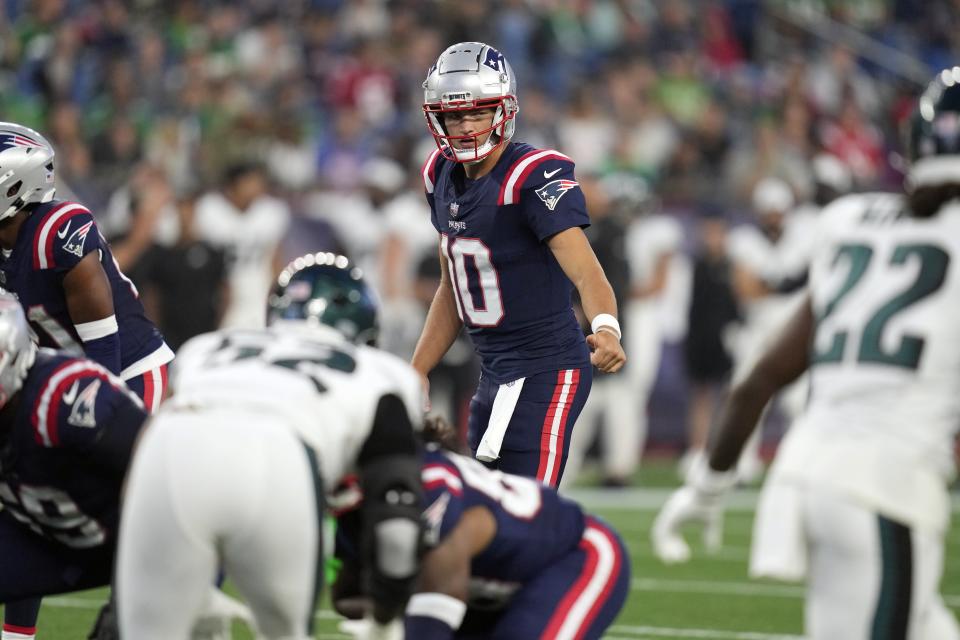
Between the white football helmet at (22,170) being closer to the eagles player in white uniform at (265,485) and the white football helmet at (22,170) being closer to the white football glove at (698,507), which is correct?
the eagles player in white uniform at (265,485)

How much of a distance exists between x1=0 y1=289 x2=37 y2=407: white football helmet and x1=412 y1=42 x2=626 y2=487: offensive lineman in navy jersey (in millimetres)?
1540

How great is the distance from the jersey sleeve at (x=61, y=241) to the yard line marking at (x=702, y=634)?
2.51 metres

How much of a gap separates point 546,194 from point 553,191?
0.08 feet

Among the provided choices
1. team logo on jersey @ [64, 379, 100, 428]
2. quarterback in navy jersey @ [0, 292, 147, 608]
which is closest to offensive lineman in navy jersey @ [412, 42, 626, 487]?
quarterback in navy jersey @ [0, 292, 147, 608]

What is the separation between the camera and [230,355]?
3174mm

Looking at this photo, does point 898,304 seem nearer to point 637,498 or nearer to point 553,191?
point 553,191

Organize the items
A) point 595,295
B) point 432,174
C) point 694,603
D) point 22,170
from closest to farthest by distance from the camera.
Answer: point 595,295 → point 22,170 → point 432,174 → point 694,603

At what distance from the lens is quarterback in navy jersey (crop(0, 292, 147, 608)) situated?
138 inches

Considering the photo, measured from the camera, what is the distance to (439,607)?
318 centimetres

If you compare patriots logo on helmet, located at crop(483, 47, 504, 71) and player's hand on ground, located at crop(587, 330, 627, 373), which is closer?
player's hand on ground, located at crop(587, 330, 627, 373)

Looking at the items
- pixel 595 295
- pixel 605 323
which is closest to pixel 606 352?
pixel 605 323

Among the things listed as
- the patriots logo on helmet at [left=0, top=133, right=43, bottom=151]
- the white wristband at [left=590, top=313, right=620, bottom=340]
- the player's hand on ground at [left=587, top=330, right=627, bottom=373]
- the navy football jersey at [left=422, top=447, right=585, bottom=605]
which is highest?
the patriots logo on helmet at [left=0, top=133, right=43, bottom=151]

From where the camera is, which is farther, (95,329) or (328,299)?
(95,329)

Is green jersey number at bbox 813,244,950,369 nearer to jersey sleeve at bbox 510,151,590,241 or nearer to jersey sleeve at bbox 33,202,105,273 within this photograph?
jersey sleeve at bbox 510,151,590,241
